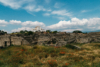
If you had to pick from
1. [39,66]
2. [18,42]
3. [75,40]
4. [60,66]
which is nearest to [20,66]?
[39,66]

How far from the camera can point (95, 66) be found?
4609mm

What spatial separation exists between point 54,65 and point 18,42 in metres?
8.61

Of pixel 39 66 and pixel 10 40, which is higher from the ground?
pixel 10 40

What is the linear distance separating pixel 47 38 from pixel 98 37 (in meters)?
11.4

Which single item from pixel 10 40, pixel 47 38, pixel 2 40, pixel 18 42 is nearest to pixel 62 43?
pixel 47 38

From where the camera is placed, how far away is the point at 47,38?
15602 mm

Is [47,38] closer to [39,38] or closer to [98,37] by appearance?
[39,38]

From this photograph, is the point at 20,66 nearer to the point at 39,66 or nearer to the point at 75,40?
the point at 39,66

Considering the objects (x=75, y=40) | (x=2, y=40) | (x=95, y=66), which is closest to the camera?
(x=95, y=66)

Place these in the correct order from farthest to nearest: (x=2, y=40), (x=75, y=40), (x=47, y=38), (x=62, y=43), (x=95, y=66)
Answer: (x=75, y=40) → (x=47, y=38) → (x=62, y=43) → (x=2, y=40) → (x=95, y=66)

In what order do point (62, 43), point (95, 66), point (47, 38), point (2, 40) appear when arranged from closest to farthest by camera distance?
point (95, 66) → point (2, 40) → point (62, 43) → point (47, 38)

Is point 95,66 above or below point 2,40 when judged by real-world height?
below

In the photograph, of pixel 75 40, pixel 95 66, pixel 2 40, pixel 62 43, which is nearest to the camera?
pixel 95 66

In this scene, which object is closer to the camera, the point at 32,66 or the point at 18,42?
the point at 32,66
